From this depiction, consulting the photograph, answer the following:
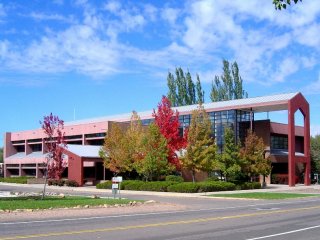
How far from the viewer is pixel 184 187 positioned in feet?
133

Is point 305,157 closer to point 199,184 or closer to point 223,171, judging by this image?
point 223,171

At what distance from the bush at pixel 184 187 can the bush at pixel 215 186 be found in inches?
22.5

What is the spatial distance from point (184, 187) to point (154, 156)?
543 centimetres

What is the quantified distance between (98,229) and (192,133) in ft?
97.9

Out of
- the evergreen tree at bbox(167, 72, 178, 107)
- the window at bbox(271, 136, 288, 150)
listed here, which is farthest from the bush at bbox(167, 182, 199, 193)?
the evergreen tree at bbox(167, 72, 178, 107)

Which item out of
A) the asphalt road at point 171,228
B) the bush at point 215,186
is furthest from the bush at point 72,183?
the asphalt road at point 171,228

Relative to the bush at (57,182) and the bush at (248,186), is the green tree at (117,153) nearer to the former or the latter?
the bush at (57,182)

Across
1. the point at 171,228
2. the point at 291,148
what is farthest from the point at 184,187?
the point at 171,228

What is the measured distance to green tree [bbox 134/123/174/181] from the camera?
4472 cm

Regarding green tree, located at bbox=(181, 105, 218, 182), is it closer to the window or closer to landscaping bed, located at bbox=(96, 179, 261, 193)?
landscaping bed, located at bbox=(96, 179, 261, 193)

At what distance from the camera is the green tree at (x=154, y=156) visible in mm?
44719

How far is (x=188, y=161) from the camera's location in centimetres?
4378

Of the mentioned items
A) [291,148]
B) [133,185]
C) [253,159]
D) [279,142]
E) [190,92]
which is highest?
[190,92]

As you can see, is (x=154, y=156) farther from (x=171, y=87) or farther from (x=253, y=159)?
(x=171, y=87)
